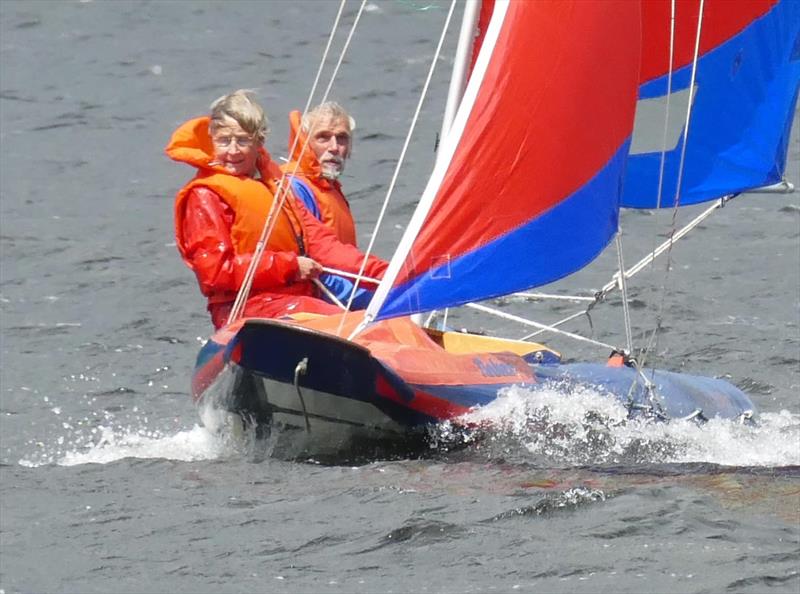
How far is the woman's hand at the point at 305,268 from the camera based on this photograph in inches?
299

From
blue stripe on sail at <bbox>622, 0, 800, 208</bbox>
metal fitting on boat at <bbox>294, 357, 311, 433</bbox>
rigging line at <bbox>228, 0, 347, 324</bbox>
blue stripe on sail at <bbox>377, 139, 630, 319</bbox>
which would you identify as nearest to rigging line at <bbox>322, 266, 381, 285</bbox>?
rigging line at <bbox>228, 0, 347, 324</bbox>

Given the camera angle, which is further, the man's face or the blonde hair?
the man's face

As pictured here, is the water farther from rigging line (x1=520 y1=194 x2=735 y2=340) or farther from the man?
the man

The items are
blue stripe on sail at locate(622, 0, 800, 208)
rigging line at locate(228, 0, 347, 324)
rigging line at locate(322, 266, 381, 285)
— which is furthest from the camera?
blue stripe on sail at locate(622, 0, 800, 208)

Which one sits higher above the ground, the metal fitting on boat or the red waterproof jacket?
the red waterproof jacket

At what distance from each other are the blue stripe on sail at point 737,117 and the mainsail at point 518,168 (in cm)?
166

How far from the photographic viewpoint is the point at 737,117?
28.1ft

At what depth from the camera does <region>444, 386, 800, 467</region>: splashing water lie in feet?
22.3

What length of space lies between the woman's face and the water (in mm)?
995

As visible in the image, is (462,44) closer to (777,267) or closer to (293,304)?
(293,304)

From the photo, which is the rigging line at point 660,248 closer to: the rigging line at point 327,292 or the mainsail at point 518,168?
the mainsail at point 518,168

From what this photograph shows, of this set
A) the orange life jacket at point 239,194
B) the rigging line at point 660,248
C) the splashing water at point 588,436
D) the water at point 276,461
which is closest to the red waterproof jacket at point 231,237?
the orange life jacket at point 239,194

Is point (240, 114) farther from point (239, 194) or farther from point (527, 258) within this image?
point (527, 258)

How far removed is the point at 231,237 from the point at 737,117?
8.41 ft
